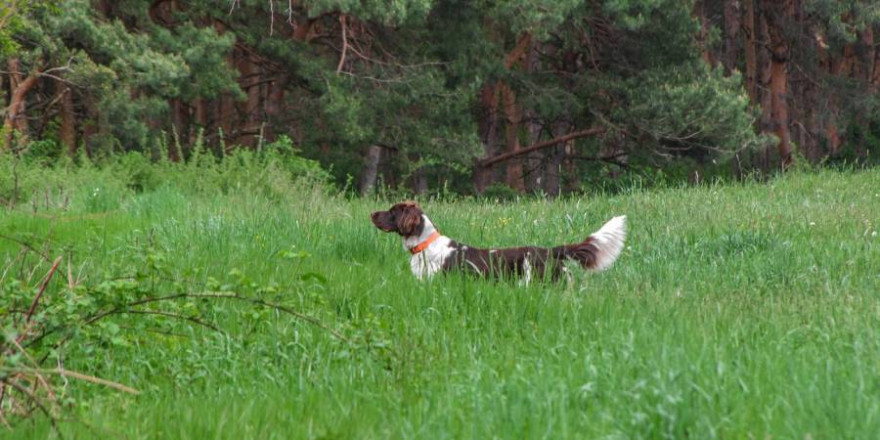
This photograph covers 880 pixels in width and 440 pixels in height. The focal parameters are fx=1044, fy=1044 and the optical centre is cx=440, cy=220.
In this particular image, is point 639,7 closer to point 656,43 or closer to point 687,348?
point 656,43

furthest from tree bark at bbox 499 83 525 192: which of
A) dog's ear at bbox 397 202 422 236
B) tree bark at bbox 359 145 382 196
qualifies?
dog's ear at bbox 397 202 422 236

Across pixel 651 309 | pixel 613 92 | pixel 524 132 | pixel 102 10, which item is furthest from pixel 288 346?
pixel 524 132

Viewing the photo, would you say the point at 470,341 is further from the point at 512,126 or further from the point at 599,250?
the point at 512,126

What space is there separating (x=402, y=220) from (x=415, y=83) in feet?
50.8

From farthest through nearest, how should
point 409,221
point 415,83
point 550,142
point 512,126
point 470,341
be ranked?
1. point 512,126
2. point 550,142
3. point 415,83
4. point 409,221
5. point 470,341

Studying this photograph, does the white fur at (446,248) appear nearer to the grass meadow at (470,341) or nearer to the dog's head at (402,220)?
the dog's head at (402,220)

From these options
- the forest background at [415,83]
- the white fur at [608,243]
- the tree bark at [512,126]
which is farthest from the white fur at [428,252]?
the tree bark at [512,126]

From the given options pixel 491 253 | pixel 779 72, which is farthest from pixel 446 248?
pixel 779 72

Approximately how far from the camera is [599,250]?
7.84 metres

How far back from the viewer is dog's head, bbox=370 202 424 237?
333 inches

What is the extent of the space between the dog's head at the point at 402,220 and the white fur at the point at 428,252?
5 cm

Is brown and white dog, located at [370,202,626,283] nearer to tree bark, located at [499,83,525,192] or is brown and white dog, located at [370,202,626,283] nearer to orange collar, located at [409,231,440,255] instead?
orange collar, located at [409,231,440,255]

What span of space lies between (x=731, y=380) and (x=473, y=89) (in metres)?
20.7

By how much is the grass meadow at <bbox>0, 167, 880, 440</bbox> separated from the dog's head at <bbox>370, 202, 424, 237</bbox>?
32 centimetres
